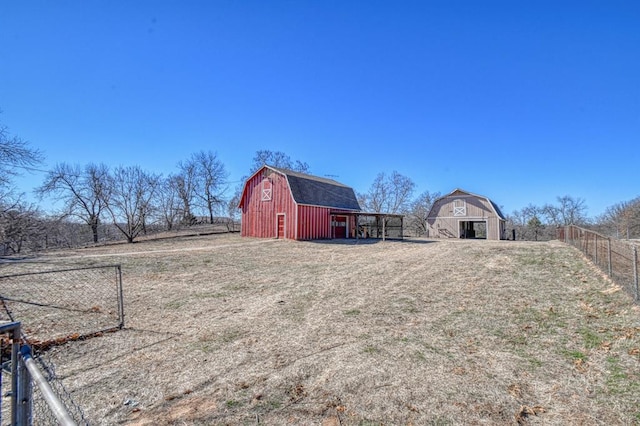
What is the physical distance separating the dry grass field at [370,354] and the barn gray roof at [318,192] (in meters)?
14.1

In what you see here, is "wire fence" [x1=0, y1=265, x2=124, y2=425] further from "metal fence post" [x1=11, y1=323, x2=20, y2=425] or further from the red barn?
the red barn

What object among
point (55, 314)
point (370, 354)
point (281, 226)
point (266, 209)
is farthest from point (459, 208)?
point (55, 314)

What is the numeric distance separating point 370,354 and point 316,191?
68.8 ft

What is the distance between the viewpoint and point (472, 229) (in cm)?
3192

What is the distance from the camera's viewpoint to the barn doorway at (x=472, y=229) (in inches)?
1183

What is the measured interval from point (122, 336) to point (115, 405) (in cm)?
244

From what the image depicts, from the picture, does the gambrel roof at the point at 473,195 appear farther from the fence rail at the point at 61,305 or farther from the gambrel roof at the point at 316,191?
the fence rail at the point at 61,305

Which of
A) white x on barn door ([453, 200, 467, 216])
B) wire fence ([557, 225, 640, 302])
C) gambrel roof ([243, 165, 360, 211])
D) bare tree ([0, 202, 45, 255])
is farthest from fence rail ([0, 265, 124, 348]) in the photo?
white x on barn door ([453, 200, 467, 216])

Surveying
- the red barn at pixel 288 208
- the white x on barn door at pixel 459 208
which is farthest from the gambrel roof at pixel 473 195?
the red barn at pixel 288 208

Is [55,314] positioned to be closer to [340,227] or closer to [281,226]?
[281,226]

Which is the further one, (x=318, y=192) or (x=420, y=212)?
(x=420, y=212)

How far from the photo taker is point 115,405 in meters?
3.57

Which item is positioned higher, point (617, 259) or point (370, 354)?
point (617, 259)

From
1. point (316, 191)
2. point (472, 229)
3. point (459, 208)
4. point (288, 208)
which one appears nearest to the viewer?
point (288, 208)
